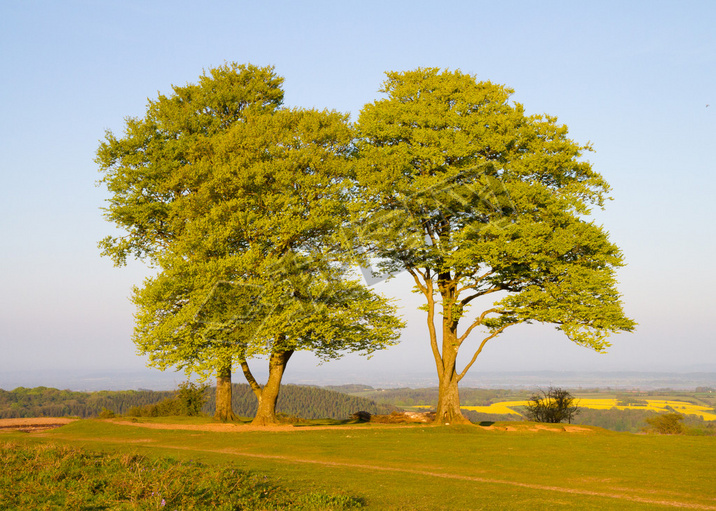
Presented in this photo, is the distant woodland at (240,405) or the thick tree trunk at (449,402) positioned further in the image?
the distant woodland at (240,405)

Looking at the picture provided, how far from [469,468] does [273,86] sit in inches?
1238

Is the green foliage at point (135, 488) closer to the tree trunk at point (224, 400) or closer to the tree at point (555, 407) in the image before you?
the tree trunk at point (224, 400)

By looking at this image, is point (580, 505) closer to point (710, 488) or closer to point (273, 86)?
point (710, 488)

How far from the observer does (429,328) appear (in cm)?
3416

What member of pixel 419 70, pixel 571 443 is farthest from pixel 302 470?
pixel 419 70

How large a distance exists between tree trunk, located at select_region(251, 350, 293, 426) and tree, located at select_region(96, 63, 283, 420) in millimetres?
2916

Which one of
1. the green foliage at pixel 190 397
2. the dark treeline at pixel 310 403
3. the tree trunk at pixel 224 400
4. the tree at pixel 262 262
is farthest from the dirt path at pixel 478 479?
the dark treeline at pixel 310 403

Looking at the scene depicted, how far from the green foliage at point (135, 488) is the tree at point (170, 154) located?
2056cm

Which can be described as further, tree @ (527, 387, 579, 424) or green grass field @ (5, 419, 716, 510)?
tree @ (527, 387, 579, 424)

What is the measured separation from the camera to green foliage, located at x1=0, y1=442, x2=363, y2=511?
958cm

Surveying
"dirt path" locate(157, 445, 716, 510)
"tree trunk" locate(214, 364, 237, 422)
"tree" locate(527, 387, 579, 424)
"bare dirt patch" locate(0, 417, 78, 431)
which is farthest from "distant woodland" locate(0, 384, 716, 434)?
"dirt path" locate(157, 445, 716, 510)

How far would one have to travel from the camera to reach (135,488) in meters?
10.1

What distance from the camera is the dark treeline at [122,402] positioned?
70.2 metres

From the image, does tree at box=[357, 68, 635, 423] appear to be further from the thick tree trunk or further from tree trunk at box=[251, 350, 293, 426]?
tree trunk at box=[251, 350, 293, 426]
